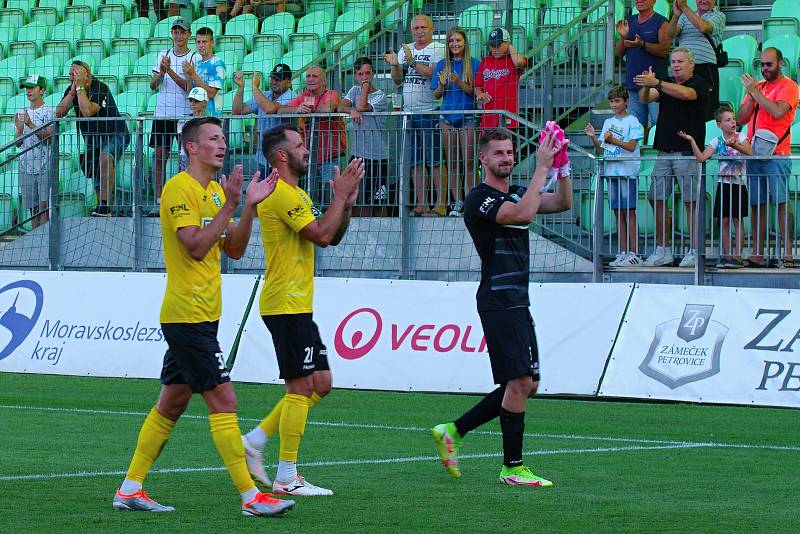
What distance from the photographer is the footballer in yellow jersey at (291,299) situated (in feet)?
27.4

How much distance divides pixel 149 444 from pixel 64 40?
674 inches

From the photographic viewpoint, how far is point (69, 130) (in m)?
18.2

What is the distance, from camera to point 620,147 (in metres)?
16.4

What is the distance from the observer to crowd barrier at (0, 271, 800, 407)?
1359cm

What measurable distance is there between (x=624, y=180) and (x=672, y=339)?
2.46 metres

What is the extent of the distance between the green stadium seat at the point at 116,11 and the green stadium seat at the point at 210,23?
5.78 feet

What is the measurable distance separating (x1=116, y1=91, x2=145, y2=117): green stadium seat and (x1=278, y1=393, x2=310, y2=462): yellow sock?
42.9 feet

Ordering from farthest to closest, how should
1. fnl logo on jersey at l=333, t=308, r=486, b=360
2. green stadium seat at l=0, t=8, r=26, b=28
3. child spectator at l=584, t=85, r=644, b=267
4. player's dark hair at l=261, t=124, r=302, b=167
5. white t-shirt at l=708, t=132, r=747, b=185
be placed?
green stadium seat at l=0, t=8, r=26, b=28 → child spectator at l=584, t=85, r=644, b=267 → white t-shirt at l=708, t=132, r=747, b=185 → fnl logo on jersey at l=333, t=308, r=486, b=360 → player's dark hair at l=261, t=124, r=302, b=167

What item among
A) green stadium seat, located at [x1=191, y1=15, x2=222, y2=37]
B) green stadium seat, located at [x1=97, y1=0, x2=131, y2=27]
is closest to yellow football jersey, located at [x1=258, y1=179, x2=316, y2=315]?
green stadium seat, located at [x1=191, y1=15, x2=222, y2=37]

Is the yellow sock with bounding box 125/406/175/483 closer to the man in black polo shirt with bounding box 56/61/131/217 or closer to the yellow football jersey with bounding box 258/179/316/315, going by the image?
the yellow football jersey with bounding box 258/179/316/315

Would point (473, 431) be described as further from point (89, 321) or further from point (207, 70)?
point (207, 70)

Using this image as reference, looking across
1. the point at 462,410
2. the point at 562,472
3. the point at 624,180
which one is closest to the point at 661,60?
the point at 624,180

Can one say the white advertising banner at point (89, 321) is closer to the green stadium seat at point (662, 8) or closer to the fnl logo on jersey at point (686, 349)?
the fnl logo on jersey at point (686, 349)

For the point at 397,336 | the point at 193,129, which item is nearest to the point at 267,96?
the point at 397,336
